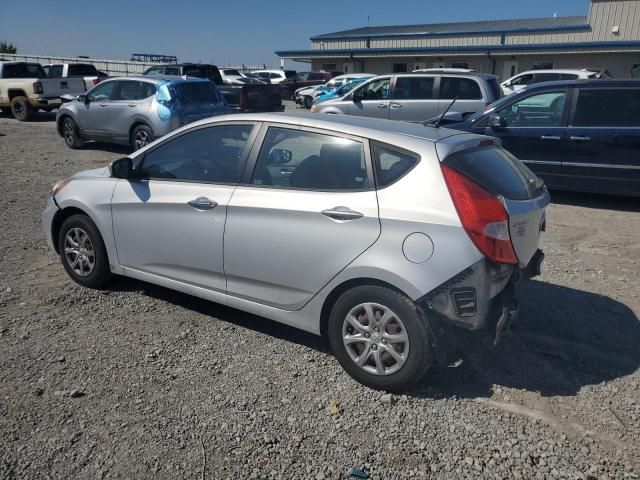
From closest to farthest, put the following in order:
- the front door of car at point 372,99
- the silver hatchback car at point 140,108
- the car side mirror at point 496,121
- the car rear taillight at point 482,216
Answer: the car rear taillight at point 482,216
the car side mirror at point 496,121
the silver hatchback car at point 140,108
the front door of car at point 372,99

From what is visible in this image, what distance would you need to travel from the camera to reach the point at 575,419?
325cm

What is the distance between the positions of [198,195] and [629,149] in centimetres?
629

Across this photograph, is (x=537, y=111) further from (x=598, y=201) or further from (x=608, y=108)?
(x=598, y=201)

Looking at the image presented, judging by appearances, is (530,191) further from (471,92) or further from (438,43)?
(438,43)

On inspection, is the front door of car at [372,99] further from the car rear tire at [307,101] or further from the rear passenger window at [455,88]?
the car rear tire at [307,101]

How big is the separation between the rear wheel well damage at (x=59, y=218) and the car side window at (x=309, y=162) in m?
1.85

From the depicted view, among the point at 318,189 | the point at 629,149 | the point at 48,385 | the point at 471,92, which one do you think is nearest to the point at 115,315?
the point at 48,385

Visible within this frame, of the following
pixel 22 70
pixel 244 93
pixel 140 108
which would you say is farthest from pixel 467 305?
pixel 22 70

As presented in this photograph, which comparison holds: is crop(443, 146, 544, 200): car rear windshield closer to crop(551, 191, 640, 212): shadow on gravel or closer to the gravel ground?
the gravel ground

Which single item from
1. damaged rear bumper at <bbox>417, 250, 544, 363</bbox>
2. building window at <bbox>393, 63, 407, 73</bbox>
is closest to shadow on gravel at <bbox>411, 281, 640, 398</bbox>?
damaged rear bumper at <bbox>417, 250, 544, 363</bbox>

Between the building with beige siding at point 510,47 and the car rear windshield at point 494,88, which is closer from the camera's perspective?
the car rear windshield at point 494,88

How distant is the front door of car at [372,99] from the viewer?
13.1m

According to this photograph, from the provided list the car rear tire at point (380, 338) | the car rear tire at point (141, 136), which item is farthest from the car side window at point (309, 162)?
the car rear tire at point (141, 136)

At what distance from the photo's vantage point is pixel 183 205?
4.07 metres
